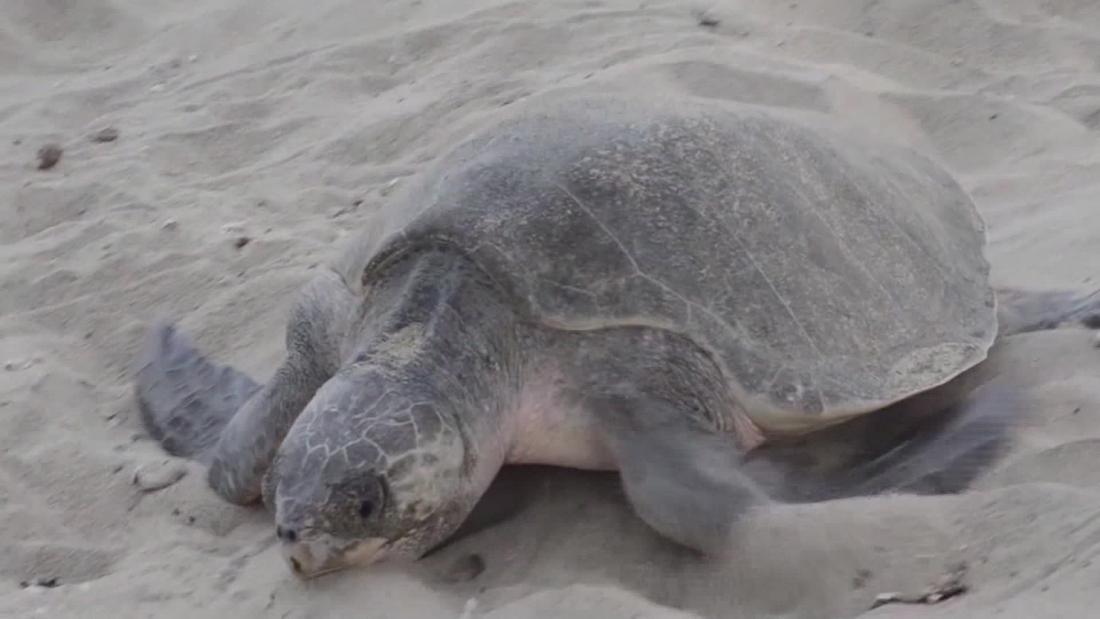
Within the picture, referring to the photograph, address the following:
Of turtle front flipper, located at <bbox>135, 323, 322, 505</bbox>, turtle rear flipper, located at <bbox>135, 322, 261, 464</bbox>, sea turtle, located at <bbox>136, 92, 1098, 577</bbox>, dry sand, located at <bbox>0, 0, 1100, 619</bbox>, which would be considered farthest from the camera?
turtle rear flipper, located at <bbox>135, 322, 261, 464</bbox>

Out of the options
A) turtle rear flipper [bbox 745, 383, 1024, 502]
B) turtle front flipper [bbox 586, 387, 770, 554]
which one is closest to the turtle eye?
turtle front flipper [bbox 586, 387, 770, 554]

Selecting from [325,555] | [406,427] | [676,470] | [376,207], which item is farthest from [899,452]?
[376,207]

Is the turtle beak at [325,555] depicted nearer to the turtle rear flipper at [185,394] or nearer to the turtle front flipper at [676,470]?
the turtle front flipper at [676,470]

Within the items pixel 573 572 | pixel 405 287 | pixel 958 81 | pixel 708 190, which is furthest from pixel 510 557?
pixel 958 81

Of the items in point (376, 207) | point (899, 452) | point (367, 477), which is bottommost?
point (899, 452)

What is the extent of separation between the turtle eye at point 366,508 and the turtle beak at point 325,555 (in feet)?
0.13

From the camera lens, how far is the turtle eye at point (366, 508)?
1872mm

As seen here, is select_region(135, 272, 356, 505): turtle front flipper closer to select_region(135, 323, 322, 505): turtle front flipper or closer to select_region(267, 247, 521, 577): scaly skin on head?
select_region(135, 323, 322, 505): turtle front flipper

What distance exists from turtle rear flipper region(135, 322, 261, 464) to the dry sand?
0.17 ft

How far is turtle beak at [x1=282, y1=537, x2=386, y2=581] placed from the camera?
1877 mm

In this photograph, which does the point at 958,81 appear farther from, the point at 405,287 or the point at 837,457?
the point at 405,287

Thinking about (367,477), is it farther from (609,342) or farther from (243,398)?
(243,398)

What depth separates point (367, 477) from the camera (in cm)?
187

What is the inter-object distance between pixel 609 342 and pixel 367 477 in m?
0.44
